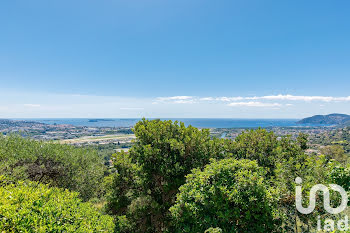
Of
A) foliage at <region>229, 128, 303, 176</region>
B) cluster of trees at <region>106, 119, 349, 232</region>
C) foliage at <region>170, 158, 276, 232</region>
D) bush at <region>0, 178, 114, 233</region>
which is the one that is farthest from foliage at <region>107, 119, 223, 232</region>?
bush at <region>0, 178, 114, 233</region>

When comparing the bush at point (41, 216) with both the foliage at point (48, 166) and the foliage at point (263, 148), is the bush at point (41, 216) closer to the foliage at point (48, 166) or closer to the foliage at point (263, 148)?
the foliage at point (48, 166)

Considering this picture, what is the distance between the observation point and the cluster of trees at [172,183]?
565 centimetres

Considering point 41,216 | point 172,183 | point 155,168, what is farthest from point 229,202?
point 41,216

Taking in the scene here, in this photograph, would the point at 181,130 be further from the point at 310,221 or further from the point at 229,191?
the point at 310,221

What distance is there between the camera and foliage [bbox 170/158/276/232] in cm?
661

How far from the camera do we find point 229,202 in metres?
6.91

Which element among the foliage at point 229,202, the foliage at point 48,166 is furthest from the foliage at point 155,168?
the foliage at point 48,166

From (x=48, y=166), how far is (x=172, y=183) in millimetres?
12765

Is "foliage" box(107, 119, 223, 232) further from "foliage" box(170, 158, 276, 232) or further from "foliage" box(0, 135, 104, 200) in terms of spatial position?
"foliage" box(0, 135, 104, 200)

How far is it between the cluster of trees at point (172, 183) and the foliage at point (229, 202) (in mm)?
38

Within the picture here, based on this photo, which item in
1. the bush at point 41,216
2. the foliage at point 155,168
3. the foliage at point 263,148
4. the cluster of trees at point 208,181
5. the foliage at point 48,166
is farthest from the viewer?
the foliage at point 48,166

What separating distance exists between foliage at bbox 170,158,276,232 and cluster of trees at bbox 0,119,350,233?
0.04 m

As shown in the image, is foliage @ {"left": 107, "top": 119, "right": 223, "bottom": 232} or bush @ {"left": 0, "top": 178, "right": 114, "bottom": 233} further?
foliage @ {"left": 107, "top": 119, "right": 223, "bottom": 232}

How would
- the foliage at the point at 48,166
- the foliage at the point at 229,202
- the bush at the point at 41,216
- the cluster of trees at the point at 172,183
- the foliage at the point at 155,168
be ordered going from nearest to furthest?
the bush at the point at 41,216 → the cluster of trees at the point at 172,183 → the foliage at the point at 229,202 → the foliage at the point at 155,168 → the foliage at the point at 48,166
